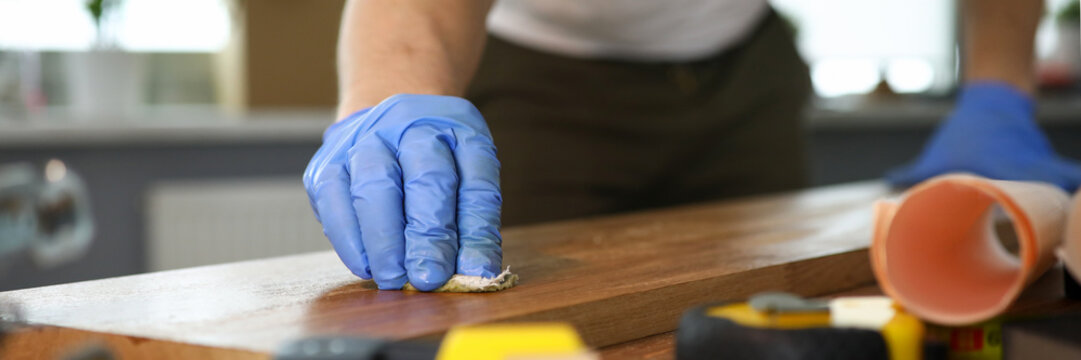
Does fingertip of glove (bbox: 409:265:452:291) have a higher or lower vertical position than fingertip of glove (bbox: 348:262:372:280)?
higher

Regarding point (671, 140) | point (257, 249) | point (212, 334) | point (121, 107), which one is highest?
point (212, 334)

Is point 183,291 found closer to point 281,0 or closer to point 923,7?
point 281,0

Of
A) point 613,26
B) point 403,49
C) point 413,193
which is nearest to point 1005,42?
point 613,26

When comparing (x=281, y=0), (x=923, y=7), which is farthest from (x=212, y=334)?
(x=923, y=7)

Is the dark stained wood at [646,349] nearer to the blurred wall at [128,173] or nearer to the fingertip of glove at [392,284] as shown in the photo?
the fingertip of glove at [392,284]

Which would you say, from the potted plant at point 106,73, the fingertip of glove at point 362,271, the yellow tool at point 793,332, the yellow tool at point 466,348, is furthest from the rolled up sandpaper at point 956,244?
the potted plant at point 106,73

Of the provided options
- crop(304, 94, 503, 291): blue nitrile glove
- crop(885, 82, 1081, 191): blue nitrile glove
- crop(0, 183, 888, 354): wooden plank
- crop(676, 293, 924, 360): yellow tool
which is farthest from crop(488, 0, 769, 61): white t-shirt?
crop(676, 293, 924, 360): yellow tool

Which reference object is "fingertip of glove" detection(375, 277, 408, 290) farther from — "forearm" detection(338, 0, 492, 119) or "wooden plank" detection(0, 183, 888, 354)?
"forearm" detection(338, 0, 492, 119)
